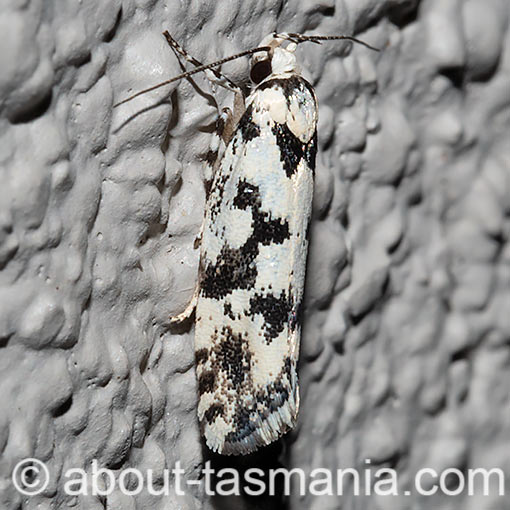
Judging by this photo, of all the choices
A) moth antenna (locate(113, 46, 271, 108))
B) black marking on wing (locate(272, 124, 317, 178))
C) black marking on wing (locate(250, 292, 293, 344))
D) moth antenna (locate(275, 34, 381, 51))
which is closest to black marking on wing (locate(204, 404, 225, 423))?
black marking on wing (locate(250, 292, 293, 344))

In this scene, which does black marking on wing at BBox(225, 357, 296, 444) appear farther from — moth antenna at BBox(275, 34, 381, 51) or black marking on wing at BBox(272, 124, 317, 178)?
moth antenna at BBox(275, 34, 381, 51)

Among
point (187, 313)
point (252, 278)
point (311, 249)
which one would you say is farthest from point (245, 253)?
point (311, 249)

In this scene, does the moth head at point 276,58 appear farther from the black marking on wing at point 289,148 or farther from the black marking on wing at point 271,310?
the black marking on wing at point 271,310

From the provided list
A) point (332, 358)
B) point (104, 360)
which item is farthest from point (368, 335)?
point (104, 360)

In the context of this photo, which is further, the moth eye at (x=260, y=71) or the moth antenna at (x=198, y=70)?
the moth eye at (x=260, y=71)

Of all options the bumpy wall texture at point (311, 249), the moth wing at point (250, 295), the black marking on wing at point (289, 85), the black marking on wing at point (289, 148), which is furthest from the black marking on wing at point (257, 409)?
the black marking on wing at point (289, 85)

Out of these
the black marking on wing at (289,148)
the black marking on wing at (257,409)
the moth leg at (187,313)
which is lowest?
the black marking on wing at (257,409)

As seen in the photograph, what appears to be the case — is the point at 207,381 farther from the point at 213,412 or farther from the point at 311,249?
the point at 311,249

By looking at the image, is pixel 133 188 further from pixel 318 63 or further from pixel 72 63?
pixel 318 63
